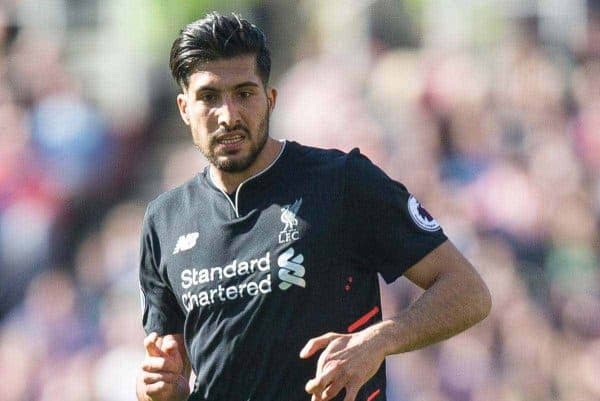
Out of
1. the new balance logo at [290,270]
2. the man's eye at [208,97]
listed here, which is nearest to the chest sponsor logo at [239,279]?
the new balance logo at [290,270]

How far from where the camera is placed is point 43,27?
33.6 ft

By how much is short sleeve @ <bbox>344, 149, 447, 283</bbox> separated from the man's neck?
1.01 feet

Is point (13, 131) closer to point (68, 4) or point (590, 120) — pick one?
point (68, 4)

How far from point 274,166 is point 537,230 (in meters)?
4.17

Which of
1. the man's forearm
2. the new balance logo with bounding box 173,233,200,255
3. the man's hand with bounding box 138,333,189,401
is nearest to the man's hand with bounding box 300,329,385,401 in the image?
the man's forearm

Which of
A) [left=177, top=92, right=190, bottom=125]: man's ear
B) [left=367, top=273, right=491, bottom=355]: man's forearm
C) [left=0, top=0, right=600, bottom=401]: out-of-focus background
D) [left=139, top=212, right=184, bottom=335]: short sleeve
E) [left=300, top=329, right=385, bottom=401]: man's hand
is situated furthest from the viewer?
[left=0, top=0, right=600, bottom=401]: out-of-focus background

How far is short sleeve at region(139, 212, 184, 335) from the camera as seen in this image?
14.2 ft

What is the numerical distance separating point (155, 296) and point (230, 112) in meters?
0.71

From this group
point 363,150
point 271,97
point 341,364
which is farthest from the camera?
point 363,150

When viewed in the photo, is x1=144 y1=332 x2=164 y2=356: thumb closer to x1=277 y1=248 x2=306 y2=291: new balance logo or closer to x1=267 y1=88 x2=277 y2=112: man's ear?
x1=277 y1=248 x2=306 y2=291: new balance logo

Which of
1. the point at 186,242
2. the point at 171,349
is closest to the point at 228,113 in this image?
the point at 186,242

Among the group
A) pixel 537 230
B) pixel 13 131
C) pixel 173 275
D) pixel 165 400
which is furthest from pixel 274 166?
pixel 13 131

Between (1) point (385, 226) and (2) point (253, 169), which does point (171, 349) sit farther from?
(1) point (385, 226)

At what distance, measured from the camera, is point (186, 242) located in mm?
4270
